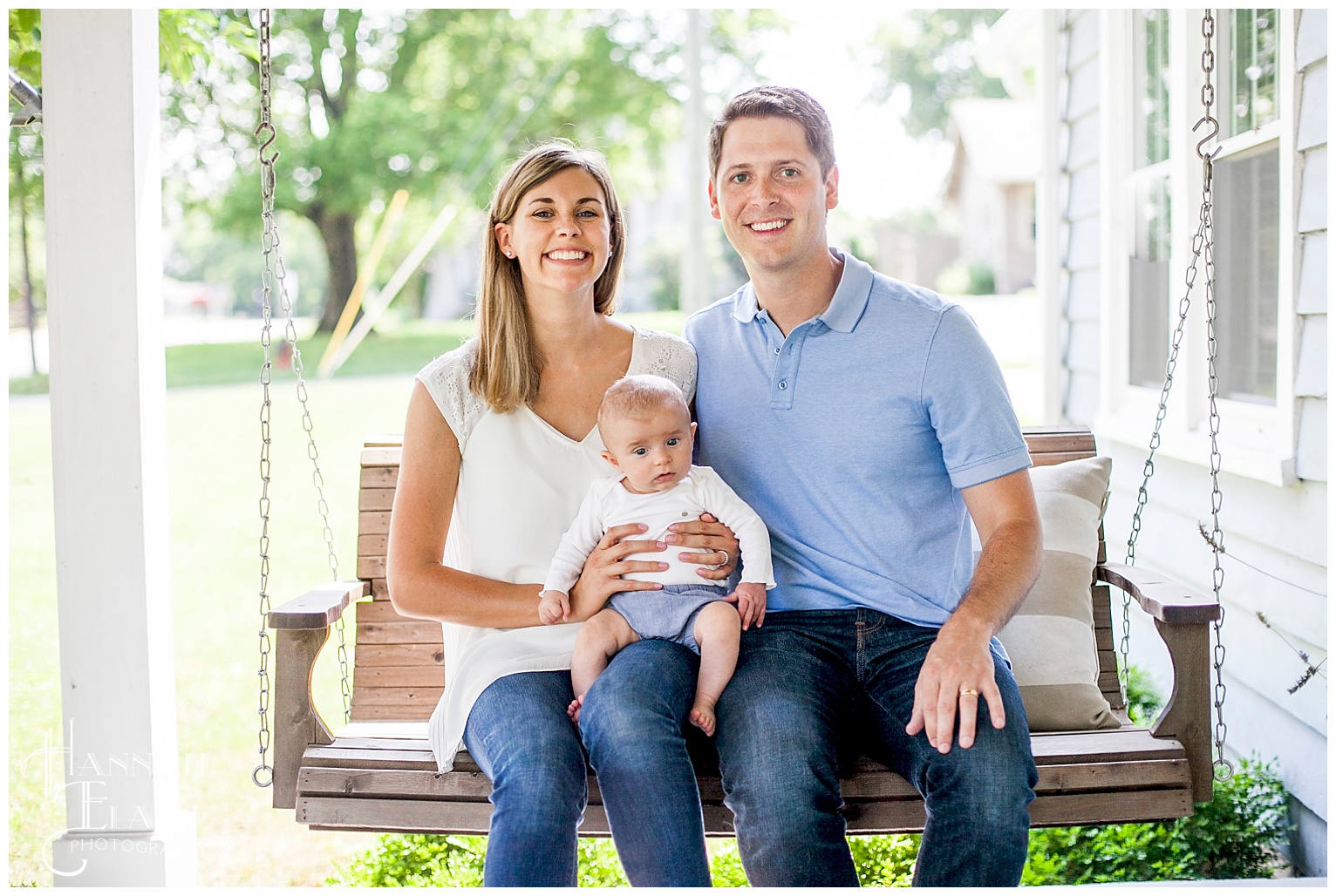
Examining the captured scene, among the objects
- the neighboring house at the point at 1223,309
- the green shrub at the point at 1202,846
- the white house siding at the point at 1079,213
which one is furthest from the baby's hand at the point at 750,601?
the white house siding at the point at 1079,213

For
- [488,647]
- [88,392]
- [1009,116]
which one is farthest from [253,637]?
[1009,116]

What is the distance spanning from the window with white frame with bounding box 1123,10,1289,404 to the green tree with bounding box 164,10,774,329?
13.1 m

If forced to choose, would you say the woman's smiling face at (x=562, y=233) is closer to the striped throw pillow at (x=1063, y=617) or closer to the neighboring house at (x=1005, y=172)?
the striped throw pillow at (x=1063, y=617)

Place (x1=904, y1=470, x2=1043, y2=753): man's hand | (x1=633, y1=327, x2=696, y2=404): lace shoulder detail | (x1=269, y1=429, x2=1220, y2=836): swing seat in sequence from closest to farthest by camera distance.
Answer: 1. (x1=904, y1=470, x2=1043, y2=753): man's hand
2. (x1=269, y1=429, x2=1220, y2=836): swing seat
3. (x1=633, y1=327, x2=696, y2=404): lace shoulder detail

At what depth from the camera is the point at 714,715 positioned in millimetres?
2051

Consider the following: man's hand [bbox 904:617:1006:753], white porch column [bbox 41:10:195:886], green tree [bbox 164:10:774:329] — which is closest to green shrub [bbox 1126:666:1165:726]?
man's hand [bbox 904:617:1006:753]

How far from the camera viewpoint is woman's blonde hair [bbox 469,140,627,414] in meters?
2.29

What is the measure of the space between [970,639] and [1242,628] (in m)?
1.86

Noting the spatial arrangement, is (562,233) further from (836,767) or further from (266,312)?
(836,767)

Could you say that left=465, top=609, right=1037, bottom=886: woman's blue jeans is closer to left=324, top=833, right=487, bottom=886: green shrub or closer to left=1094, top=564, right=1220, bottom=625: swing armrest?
left=1094, top=564, right=1220, bottom=625: swing armrest

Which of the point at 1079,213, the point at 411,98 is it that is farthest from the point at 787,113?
the point at 411,98

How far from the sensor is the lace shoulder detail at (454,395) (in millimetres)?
2273

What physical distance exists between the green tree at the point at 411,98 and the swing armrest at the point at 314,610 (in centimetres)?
1435

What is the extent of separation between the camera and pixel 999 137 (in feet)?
78.2
